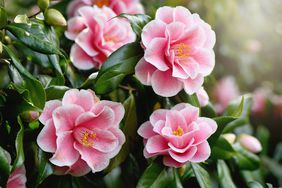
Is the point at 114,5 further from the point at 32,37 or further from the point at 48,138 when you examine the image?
the point at 48,138

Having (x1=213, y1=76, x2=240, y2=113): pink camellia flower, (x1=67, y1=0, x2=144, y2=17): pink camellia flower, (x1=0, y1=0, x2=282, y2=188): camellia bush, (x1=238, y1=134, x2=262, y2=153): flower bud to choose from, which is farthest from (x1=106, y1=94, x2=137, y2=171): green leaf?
(x1=213, y1=76, x2=240, y2=113): pink camellia flower

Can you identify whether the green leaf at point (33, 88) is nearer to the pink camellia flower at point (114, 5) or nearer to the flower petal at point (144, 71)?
the flower petal at point (144, 71)

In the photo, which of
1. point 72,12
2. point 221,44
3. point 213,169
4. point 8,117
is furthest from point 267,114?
point 8,117

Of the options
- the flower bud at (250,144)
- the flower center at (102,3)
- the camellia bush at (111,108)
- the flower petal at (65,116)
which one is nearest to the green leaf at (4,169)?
the camellia bush at (111,108)

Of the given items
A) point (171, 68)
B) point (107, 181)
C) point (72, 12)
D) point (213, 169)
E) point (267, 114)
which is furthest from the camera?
point (267, 114)

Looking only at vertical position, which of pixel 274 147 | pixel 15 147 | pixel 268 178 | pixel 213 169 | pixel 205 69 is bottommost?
pixel 274 147

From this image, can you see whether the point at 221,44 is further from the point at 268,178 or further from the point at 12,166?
the point at 12,166

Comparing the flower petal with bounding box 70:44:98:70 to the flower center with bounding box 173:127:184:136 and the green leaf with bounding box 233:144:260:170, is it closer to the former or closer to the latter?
the flower center with bounding box 173:127:184:136
